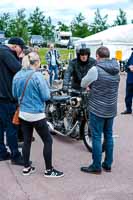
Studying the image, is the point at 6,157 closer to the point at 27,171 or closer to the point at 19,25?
the point at 27,171

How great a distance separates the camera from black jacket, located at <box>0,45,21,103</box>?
243 inches

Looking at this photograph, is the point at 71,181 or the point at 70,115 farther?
the point at 70,115

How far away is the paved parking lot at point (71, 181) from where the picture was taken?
5168 millimetres

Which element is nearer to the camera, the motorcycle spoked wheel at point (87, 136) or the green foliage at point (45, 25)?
the motorcycle spoked wheel at point (87, 136)

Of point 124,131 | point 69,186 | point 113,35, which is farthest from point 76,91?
point 113,35

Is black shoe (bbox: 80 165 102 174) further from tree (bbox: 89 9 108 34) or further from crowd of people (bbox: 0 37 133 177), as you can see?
tree (bbox: 89 9 108 34)

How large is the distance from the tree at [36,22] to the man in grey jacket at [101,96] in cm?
7564

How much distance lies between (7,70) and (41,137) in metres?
1.13

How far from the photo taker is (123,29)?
1205 inches

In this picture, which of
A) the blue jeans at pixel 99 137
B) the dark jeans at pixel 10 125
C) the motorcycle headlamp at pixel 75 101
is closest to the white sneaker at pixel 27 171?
the dark jeans at pixel 10 125

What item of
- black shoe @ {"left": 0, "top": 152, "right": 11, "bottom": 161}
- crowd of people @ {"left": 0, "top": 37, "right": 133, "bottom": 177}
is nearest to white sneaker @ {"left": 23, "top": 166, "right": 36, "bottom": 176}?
crowd of people @ {"left": 0, "top": 37, "right": 133, "bottom": 177}

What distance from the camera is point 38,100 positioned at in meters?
5.61

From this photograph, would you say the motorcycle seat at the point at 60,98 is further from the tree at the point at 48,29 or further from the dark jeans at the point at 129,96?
the tree at the point at 48,29

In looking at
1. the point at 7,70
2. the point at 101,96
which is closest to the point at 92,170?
the point at 101,96
